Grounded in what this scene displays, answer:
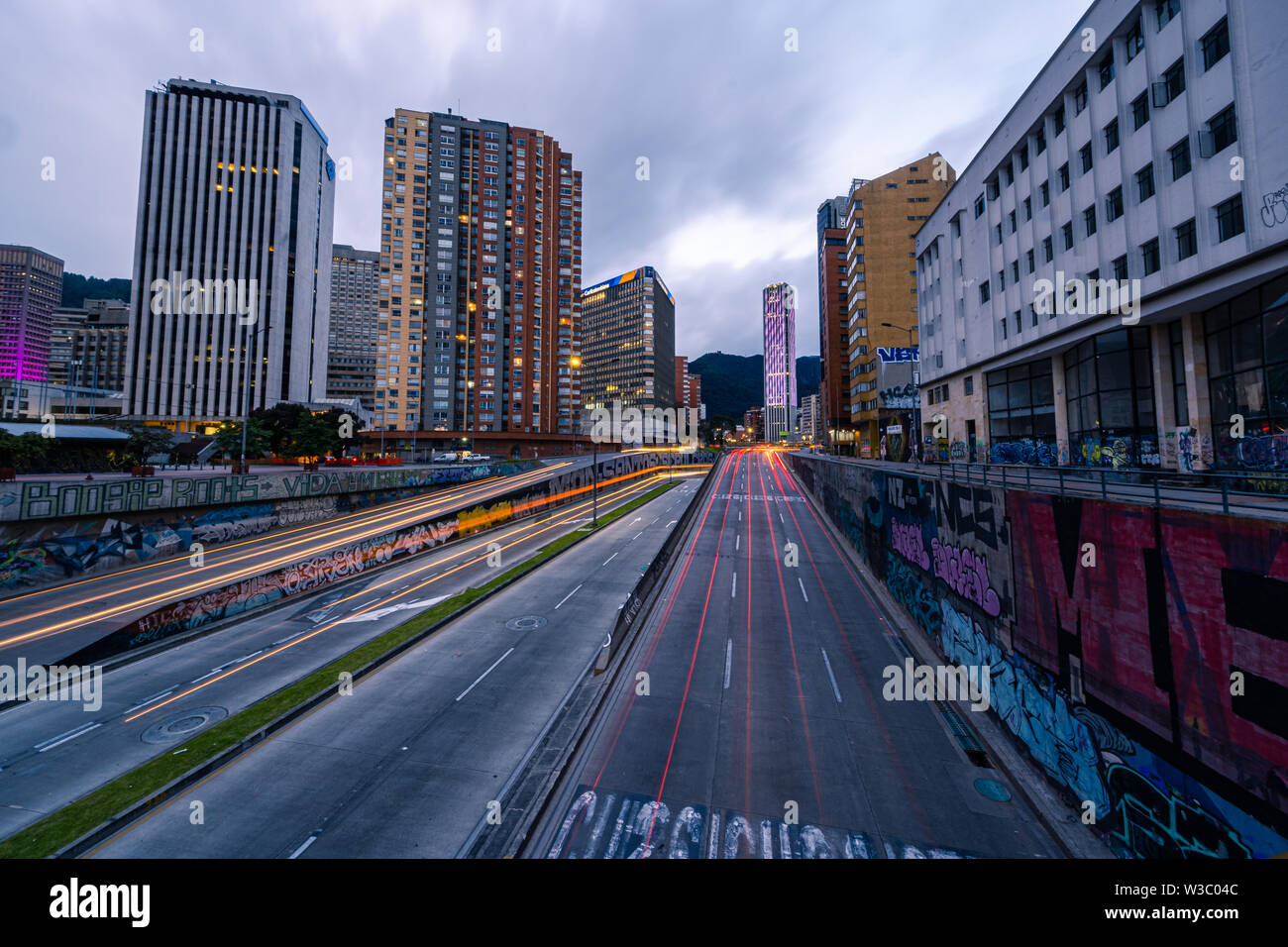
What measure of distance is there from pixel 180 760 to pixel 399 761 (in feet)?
18.3

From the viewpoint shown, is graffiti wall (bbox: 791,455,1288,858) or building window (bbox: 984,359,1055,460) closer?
graffiti wall (bbox: 791,455,1288,858)

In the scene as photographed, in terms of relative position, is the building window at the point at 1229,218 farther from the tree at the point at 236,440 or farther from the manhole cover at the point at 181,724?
the tree at the point at 236,440

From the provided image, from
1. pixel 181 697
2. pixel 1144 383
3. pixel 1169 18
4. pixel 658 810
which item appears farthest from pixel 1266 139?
pixel 181 697

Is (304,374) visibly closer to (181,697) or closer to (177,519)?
(177,519)

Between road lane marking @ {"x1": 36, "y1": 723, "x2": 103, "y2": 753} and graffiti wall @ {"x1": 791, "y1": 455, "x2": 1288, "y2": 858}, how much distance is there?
26900 millimetres

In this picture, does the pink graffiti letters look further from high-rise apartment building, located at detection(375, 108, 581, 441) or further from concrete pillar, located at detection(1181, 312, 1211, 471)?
high-rise apartment building, located at detection(375, 108, 581, 441)

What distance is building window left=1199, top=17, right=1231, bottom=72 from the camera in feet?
66.9

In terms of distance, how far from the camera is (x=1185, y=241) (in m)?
22.6
